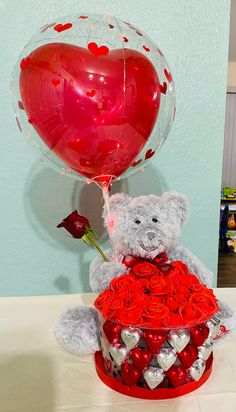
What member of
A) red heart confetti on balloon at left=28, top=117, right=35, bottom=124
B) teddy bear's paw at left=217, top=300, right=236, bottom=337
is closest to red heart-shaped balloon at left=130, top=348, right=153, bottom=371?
teddy bear's paw at left=217, top=300, right=236, bottom=337

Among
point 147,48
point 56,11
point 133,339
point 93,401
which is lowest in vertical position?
point 93,401

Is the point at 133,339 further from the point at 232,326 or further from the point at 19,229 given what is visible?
the point at 19,229

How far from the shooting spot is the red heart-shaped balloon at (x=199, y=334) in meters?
0.54

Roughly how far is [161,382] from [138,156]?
0.36 m

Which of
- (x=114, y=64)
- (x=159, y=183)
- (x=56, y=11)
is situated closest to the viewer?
(x=114, y=64)

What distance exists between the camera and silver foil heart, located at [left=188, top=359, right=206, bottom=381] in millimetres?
559

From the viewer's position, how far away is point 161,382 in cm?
55

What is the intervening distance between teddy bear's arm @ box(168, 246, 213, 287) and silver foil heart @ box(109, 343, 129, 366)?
22 centimetres

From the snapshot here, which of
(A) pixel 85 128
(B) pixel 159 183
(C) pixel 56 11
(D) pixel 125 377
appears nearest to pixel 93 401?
(D) pixel 125 377

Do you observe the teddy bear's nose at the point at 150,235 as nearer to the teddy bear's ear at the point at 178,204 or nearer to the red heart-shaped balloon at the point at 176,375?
the teddy bear's ear at the point at 178,204

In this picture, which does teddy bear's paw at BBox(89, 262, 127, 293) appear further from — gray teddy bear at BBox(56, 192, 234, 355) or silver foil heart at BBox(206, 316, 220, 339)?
silver foil heart at BBox(206, 316, 220, 339)

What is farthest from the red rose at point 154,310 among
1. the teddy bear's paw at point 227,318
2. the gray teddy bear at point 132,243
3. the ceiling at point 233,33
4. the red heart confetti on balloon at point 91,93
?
the ceiling at point 233,33

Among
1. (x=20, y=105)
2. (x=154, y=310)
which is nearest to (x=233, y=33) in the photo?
(x=20, y=105)

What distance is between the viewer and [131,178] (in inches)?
36.5
